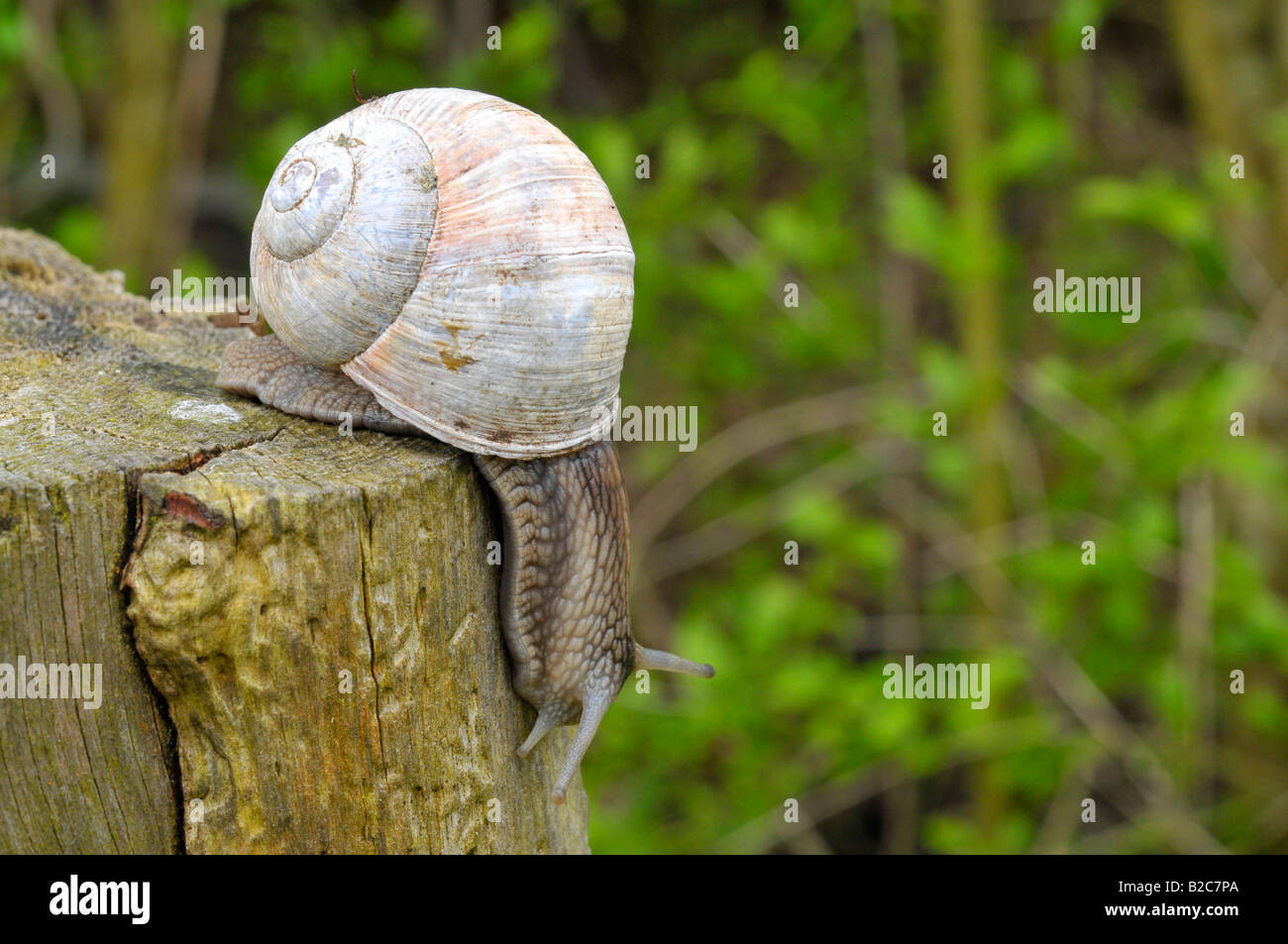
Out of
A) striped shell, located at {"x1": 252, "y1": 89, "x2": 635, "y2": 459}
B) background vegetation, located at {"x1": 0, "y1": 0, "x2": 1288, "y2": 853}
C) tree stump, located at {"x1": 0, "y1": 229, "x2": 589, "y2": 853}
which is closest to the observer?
tree stump, located at {"x1": 0, "y1": 229, "x2": 589, "y2": 853}

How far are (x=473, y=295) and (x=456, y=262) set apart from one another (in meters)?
0.06

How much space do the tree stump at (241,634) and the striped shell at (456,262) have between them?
0.41 feet

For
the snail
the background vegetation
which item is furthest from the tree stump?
the background vegetation

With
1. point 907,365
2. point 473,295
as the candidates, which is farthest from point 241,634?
point 907,365

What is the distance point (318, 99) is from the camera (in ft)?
13.9

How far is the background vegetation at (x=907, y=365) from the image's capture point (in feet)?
12.4

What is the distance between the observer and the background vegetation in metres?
3.79

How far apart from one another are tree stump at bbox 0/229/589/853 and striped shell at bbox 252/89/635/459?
0.13m

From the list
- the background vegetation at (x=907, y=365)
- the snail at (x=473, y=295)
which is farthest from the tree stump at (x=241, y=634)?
the background vegetation at (x=907, y=365)

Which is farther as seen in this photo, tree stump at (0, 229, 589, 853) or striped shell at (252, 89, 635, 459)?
striped shell at (252, 89, 635, 459)

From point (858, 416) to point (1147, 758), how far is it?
4.70ft

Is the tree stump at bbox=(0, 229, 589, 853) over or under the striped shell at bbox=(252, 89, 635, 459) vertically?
under

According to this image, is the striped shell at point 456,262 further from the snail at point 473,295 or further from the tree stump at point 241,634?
the tree stump at point 241,634

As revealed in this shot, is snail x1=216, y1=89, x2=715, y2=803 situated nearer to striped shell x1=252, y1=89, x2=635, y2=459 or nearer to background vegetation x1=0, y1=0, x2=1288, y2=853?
striped shell x1=252, y1=89, x2=635, y2=459
